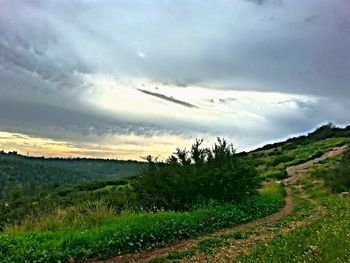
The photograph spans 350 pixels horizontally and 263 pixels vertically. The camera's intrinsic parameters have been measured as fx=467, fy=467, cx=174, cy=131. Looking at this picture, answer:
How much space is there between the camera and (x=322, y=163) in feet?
197

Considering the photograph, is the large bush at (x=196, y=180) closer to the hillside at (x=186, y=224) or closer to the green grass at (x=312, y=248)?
the hillside at (x=186, y=224)

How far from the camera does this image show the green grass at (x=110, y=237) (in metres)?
13.5

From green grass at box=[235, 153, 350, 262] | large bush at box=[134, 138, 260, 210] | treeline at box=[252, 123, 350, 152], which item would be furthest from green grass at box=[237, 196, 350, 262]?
treeline at box=[252, 123, 350, 152]

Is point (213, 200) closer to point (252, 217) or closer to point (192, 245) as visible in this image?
point (252, 217)

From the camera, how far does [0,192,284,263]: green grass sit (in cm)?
1353

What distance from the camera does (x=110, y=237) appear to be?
15.5m

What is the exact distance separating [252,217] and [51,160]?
17186 cm

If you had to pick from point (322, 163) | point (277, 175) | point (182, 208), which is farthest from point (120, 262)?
point (322, 163)

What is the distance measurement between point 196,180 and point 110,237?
33.5 ft

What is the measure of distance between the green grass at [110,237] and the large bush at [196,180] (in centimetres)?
258

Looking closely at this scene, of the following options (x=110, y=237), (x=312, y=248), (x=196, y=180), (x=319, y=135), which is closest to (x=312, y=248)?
(x=312, y=248)

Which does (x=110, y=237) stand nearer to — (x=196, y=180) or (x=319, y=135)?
(x=196, y=180)

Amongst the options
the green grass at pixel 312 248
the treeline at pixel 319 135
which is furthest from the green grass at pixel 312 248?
the treeline at pixel 319 135

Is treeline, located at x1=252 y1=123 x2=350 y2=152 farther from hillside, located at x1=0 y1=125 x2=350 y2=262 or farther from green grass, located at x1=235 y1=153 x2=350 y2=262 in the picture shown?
green grass, located at x1=235 y1=153 x2=350 y2=262
